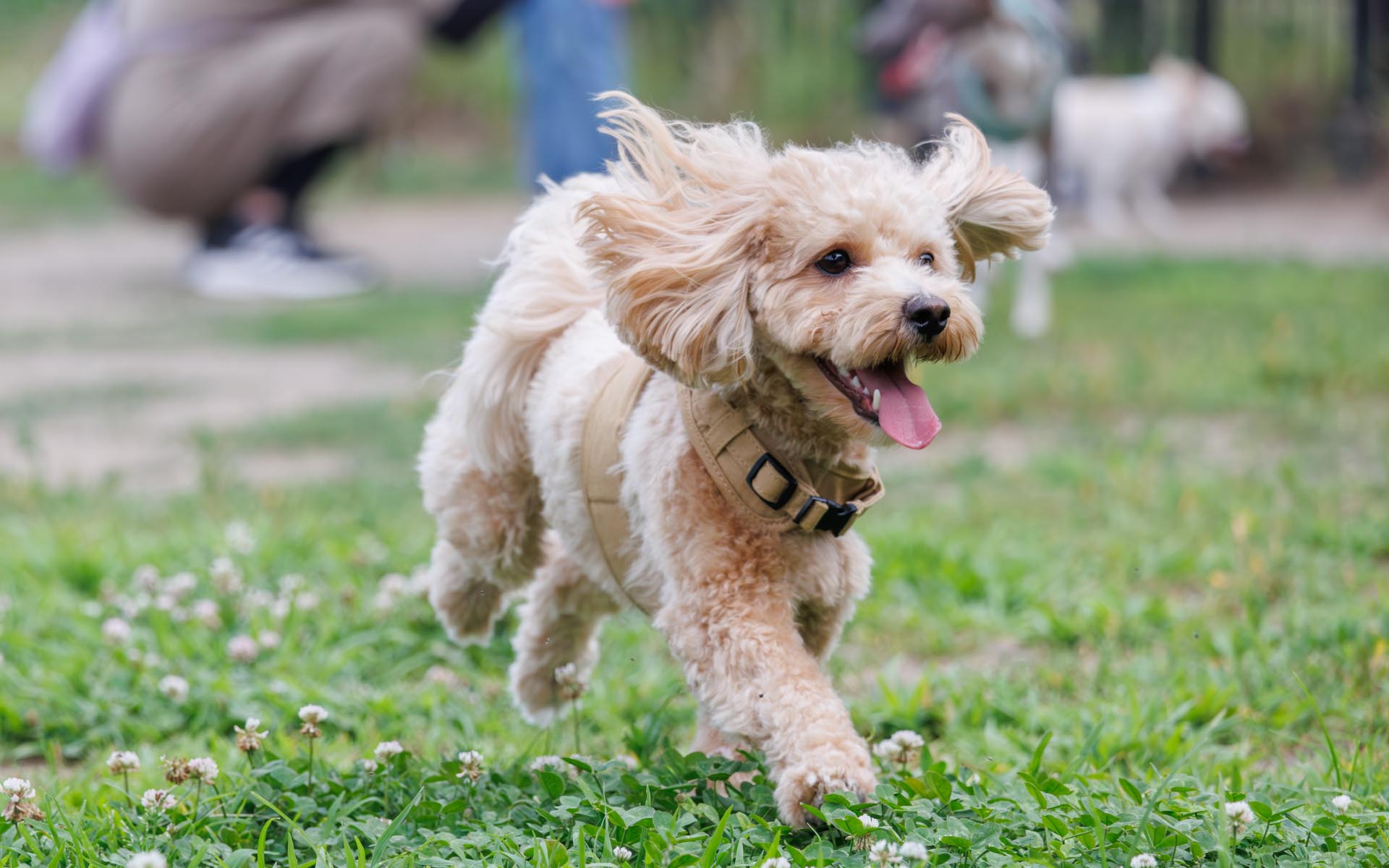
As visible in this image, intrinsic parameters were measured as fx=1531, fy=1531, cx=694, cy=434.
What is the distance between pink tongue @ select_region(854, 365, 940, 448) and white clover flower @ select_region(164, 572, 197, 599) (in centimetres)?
223

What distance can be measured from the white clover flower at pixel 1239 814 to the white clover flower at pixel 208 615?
2.59 metres

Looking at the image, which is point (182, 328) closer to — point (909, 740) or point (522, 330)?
point (522, 330)

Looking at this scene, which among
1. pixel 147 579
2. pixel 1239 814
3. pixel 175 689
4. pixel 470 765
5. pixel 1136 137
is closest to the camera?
pixel 1239 814

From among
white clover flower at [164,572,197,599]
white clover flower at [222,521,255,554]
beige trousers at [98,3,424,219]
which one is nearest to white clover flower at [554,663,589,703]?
white clover flower at [164,572,197,599]

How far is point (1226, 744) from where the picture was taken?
3398mm

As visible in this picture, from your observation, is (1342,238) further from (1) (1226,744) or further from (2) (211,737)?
(2) (211,737)

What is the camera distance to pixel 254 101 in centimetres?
1088

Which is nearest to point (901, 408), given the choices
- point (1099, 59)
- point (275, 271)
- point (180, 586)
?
point (180, 586)

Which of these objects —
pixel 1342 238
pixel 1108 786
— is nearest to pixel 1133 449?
pixel 1108 786

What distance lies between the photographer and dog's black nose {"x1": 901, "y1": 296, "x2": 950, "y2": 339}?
255cm

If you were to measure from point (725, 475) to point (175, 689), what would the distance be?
4.86 ft

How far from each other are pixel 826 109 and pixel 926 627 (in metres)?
14.2

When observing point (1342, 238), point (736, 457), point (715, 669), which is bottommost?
point (1342, 238)

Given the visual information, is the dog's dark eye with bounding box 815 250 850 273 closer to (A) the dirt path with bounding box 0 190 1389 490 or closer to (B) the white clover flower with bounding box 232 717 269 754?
(B) the white clover flower with bounding box 232 717 269 754
